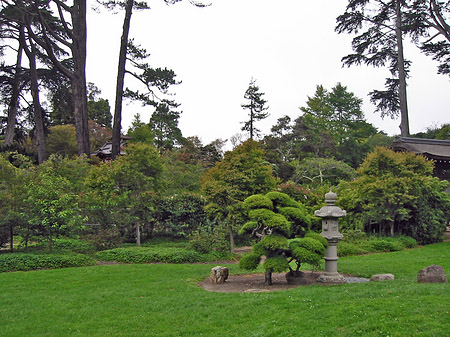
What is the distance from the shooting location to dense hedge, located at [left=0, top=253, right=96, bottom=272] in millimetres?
10961

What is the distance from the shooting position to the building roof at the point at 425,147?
790 inches

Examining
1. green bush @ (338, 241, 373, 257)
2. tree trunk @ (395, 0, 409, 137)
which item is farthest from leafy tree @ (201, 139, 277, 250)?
tree trunk @ (395, 0, 409, 137)

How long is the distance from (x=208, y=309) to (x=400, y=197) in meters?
12.0

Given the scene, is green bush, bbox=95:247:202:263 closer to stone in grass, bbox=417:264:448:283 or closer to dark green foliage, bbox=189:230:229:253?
dark green foliage, bbox=189:230:229:253

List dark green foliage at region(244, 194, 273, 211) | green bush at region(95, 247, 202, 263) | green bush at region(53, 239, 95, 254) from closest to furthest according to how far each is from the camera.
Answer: dark green foliage at region(244, 194, 273, 211), green bush at region(95, 247, 202, 263), green bush at region(53, 239, 95, 254)

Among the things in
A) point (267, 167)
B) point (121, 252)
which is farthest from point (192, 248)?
point (267, 167)

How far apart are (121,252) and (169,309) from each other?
6.48 metres

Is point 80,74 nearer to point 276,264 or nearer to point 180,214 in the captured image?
point 180,214

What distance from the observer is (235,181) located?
13.6 m

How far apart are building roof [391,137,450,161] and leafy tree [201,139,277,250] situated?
420 inches

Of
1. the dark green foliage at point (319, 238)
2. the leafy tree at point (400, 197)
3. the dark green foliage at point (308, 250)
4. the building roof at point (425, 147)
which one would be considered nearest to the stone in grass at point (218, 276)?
the dark green foliage at point (308, 250)

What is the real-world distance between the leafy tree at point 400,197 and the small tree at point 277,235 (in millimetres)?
8181

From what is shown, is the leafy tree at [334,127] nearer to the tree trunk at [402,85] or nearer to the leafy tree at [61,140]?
the tree trunk at [402,85]

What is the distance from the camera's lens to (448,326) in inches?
188
